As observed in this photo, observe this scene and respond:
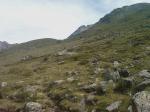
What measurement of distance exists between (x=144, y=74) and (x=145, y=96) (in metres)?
10.2

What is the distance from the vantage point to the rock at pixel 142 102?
95.9 ft

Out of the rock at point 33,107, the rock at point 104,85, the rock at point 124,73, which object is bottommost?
the rock at point 33,107

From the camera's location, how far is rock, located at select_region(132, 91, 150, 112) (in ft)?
95.9

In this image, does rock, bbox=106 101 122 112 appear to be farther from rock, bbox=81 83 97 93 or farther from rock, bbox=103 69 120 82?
rock, bbox=103 69 120 82

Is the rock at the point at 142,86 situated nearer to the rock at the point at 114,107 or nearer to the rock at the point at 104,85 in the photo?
the rock at the point at 114,107

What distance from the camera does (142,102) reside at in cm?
2980

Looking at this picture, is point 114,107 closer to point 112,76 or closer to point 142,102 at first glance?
point 142,102

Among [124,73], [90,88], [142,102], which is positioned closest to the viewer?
[142,102]

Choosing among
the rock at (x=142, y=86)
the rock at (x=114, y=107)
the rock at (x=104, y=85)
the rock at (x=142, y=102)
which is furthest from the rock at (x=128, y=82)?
the rock at (x=142, y=102)

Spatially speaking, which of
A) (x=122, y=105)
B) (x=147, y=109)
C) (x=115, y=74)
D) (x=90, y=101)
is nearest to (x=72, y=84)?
(x=115, y=74)

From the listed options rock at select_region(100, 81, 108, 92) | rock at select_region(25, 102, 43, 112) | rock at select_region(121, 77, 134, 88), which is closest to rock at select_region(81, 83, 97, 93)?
rock at select_region(100, 81, 108, 92)

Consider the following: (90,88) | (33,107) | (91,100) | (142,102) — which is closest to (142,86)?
(142,102)

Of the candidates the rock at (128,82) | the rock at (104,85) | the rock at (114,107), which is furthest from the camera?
the rock at (104,85)

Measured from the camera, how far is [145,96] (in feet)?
99.8
